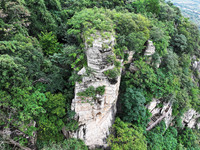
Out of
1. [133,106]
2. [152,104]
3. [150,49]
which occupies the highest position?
[150,49]

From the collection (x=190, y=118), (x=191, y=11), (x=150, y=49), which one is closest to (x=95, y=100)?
(x=150, y=49)

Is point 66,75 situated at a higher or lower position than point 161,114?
higher

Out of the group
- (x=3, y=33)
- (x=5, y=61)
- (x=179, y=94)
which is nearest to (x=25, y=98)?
(x=5, y=61)

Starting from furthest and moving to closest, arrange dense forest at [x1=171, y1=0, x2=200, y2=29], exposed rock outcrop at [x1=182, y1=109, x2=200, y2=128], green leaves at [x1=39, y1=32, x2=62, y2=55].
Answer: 1. dense forest at [x1=171, y1=0, x2=200, y2=29]
2. exposed rock outcrop at [x1=182, y1=109, x2=200, y2=128]
3. green leaves at [x1=39, y1=32, x2=62, y2=55]

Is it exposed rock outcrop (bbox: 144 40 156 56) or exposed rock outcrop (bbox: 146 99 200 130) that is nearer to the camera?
exposed rock outcrop (bbox: 144 40 156 56)

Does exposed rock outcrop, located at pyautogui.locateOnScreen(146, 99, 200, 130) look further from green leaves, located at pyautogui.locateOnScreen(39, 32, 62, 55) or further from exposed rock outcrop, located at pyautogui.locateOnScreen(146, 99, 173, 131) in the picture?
green leaves, located at pyautogui.locateOnScreen(39, 32, 62, 55)

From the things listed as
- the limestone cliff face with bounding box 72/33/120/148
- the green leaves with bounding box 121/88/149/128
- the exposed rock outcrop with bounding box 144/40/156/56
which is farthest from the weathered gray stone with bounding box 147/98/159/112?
the limestone cliff face with bounding box 72/33/120/148

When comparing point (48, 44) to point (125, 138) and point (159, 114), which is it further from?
point (159, 114)
